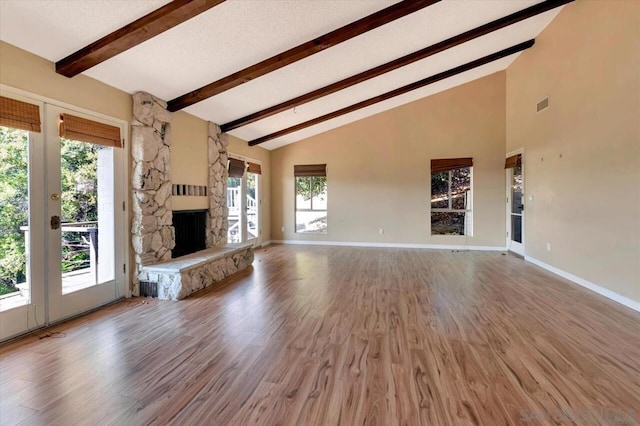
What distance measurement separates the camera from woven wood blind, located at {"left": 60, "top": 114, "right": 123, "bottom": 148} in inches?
121

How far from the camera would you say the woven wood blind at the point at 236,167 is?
6.34 meters

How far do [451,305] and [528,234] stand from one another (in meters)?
3.65

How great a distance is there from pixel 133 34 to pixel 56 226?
2.00 m

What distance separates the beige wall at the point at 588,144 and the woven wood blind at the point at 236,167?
589 centimetres

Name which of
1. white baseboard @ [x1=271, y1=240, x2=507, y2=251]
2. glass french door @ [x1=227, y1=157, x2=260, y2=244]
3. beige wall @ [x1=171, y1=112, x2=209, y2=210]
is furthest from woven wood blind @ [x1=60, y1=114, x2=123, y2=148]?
white baseboard @ [x1=271, y1=240, x2=507, y2=251]

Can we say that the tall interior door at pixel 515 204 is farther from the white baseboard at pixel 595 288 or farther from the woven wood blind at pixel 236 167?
the woven wood blind at pixel 236 167

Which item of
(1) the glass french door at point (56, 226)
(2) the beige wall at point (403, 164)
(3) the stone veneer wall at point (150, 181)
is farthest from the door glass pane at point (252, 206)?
(1) the glass french door at point (56, 226)

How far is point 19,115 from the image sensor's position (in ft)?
8.75

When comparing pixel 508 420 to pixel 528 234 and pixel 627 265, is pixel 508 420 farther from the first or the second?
pixel 528 234

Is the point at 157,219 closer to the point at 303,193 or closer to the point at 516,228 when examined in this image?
the point at 303,193

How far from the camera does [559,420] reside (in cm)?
166

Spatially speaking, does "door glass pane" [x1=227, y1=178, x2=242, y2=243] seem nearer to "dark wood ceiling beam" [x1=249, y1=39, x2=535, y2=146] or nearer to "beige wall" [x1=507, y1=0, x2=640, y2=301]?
"dark wood ceiling beam" [x1=249, y1=39, x2=535, y2=146]

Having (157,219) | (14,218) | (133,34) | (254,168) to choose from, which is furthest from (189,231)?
(133,34)

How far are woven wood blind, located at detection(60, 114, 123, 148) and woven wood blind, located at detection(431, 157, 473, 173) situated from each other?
656 centimetres
